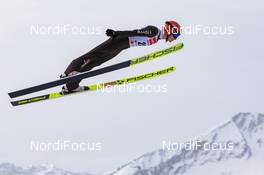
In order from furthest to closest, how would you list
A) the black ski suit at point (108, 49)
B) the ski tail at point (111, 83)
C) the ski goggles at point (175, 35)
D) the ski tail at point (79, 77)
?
the ski tail at point (111, 83)
the ski goggles at point (175, 35)
the ski tail at point (79, 77)
the black ski suit at point (108, 49)

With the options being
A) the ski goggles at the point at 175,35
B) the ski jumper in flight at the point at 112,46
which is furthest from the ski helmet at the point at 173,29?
the ski jumper in flight at the point at 112,46

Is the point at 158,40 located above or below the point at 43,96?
above

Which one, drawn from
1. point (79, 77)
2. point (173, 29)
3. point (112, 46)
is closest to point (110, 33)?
point (112, 46)

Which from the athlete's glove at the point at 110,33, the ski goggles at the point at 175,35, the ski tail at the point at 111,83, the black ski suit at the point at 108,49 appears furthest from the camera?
the ski tail at the point at 111,83

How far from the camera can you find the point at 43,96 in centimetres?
2297

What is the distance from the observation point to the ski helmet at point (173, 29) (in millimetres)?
22062

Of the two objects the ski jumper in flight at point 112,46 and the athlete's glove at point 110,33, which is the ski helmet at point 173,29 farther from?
the athlete's glove at point 110,33

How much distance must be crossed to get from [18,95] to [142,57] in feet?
12.9

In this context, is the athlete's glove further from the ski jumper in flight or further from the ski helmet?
the ski helmet

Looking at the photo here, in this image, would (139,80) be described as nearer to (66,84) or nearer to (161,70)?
(161,70)

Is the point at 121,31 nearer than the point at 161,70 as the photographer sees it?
Yes

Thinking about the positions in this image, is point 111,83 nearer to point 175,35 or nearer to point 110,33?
point 175,35

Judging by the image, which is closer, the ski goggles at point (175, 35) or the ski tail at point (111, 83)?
the ski goggles at point (175, 35)

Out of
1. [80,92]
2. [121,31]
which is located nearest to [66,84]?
[80,92]
